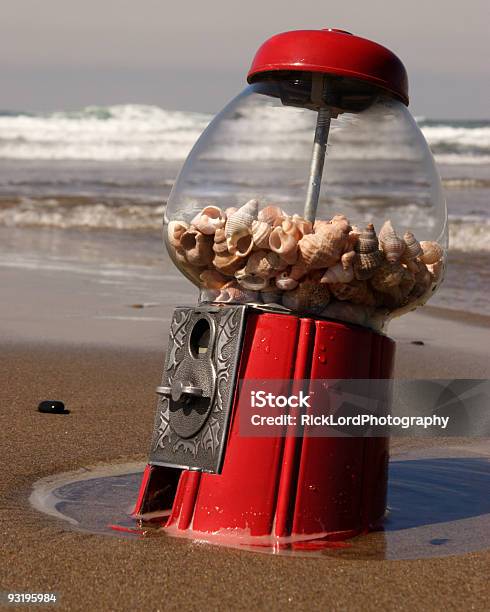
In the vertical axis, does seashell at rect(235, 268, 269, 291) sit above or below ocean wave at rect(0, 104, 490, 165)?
below

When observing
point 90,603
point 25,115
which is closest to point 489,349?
point 90,603

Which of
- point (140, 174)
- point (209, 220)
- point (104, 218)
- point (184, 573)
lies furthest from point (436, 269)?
point (140, 174)

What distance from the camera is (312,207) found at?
9.80 ft

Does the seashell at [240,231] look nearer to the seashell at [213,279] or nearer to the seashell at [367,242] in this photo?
the seashell at [213,279]

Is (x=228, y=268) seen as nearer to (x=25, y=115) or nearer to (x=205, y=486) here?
(x=205, y=486)

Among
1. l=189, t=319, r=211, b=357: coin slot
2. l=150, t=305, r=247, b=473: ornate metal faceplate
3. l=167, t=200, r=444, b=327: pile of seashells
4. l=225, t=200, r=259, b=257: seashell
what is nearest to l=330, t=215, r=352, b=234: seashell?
l=167, t=200, r=444, b=327: pile of seashells

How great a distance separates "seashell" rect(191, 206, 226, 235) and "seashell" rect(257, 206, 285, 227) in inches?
4.6

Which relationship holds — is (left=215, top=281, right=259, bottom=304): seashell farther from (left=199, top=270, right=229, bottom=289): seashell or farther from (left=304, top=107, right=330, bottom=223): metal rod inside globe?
(left=304, top=107, right=330, bottom=223): metal rod inside globe

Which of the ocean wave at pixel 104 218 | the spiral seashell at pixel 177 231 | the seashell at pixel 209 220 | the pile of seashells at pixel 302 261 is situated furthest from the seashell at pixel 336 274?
the ocean wave at pixel 104 218

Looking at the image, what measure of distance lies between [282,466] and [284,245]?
22.5 inches

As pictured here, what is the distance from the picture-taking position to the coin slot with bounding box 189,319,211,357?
2.91 meters

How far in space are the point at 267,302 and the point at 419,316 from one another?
16.7ft

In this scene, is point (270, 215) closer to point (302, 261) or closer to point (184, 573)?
point (302, 261)

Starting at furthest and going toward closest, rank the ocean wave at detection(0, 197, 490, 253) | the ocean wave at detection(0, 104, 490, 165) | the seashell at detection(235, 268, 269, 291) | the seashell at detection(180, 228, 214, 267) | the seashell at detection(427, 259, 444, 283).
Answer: the ocean wave at detection(0, 104, 490, 165)
the ocean wave at detection(0, 197, 490, 253)
the seashell at detection(427, 259, 444, 283)
the seashell at detection(180, 228, 214, 267)
the seashell at detection(235, 268, 269, 291)
